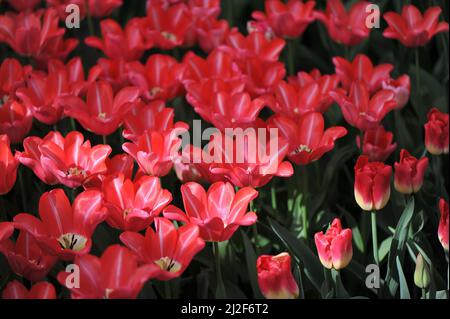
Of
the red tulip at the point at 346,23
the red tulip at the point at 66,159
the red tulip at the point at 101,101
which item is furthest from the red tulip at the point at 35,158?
the red tulip at the point at 346,23

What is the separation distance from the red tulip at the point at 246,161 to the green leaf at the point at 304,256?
8 centimetres

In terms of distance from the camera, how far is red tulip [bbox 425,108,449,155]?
1.55m

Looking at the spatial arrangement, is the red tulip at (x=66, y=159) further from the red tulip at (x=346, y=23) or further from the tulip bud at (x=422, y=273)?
the red tulip at (x=346, y=23)

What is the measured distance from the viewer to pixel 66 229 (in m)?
1.32

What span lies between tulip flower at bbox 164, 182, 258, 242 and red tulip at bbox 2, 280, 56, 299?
0.21 meters

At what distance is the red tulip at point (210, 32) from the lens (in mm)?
1925

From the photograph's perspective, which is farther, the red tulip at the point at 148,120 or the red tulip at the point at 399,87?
the red tulip at the point at 399,87

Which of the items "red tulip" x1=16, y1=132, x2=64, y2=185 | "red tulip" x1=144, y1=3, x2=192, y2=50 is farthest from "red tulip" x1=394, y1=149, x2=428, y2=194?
"red tulip" x1=144, y1=3, x2=192, y2=50

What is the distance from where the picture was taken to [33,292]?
120 cm

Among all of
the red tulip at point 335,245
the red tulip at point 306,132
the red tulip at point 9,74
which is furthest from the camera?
the red tulip at point 9,74

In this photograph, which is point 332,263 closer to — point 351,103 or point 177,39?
point 351,103

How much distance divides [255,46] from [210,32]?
0.39 feet

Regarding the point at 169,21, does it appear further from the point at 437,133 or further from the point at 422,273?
the point at 422,273
